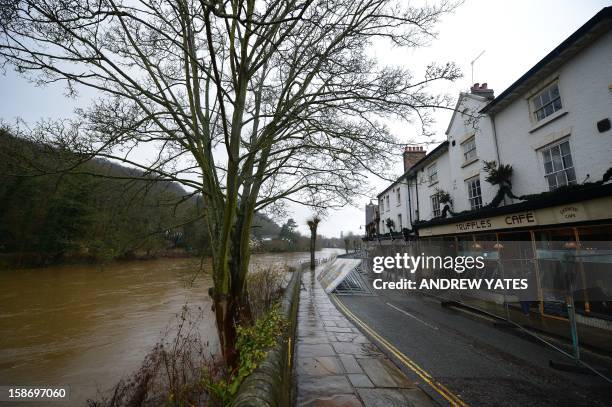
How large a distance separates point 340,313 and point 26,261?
38246 mm

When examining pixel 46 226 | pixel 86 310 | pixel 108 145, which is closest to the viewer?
pixel 108 145

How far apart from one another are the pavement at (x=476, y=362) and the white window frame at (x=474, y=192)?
19.7ft

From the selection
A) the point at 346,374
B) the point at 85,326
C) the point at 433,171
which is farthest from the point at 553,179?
the point at 85,326

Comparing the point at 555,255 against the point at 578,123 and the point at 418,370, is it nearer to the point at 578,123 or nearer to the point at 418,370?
the point at 578,123

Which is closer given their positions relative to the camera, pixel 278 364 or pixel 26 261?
pixel 278 364

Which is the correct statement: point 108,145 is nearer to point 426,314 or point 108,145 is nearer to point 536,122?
point 426,314

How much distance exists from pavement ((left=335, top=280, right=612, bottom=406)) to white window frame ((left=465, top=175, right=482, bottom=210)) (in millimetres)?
5991

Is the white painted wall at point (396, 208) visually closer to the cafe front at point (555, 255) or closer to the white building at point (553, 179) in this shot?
the white building at point (553, 179)

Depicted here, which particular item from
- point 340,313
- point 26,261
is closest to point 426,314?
point 340,313

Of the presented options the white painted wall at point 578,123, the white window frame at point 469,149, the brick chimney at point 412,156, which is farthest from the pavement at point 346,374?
the brick chimney at point 412,156

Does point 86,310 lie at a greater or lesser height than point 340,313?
lesser

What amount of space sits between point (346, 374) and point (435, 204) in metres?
14.9

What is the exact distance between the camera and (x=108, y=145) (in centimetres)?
489

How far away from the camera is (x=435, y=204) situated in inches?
683
